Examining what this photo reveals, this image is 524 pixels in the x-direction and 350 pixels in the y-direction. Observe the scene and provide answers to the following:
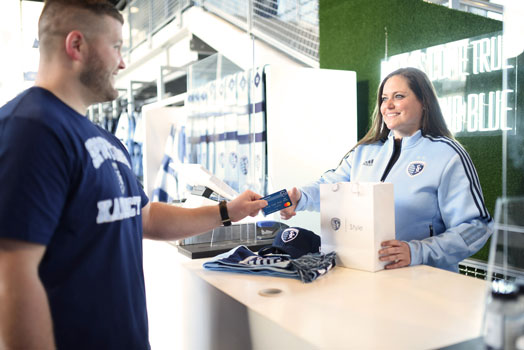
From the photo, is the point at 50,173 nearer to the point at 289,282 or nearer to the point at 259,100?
the point at 289,282

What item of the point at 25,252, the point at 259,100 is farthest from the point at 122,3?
the point at 25,252

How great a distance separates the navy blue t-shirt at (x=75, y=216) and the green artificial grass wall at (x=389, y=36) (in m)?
2.28

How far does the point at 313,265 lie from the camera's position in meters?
1.55

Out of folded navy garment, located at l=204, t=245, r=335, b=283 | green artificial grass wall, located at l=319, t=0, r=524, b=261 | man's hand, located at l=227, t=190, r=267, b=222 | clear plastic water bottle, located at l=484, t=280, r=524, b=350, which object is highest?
green artificial grass wall, located at l=319, t=0, r=524, b=261

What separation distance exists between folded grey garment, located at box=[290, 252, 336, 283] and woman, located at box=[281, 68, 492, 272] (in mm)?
195

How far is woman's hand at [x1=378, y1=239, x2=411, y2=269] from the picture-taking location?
1.60 meters

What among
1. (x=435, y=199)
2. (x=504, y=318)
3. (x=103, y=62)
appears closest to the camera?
(x=504, y=318)

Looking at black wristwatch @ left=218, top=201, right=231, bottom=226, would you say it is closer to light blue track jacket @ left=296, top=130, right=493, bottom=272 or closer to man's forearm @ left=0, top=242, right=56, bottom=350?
light blue track jacket @ left=296, top=130, right=493, bottom=272

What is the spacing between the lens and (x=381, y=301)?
1278 mm

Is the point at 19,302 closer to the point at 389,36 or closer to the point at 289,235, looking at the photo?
the point at 289,235

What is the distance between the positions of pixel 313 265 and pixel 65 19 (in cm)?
105

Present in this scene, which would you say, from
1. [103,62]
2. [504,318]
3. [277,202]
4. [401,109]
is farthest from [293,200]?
[504,318]

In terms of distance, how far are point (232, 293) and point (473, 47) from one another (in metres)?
2.23

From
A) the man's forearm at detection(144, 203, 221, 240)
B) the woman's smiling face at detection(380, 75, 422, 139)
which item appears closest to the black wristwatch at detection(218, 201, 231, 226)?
the man's forearm at detection(144, 203, 221, 240)
